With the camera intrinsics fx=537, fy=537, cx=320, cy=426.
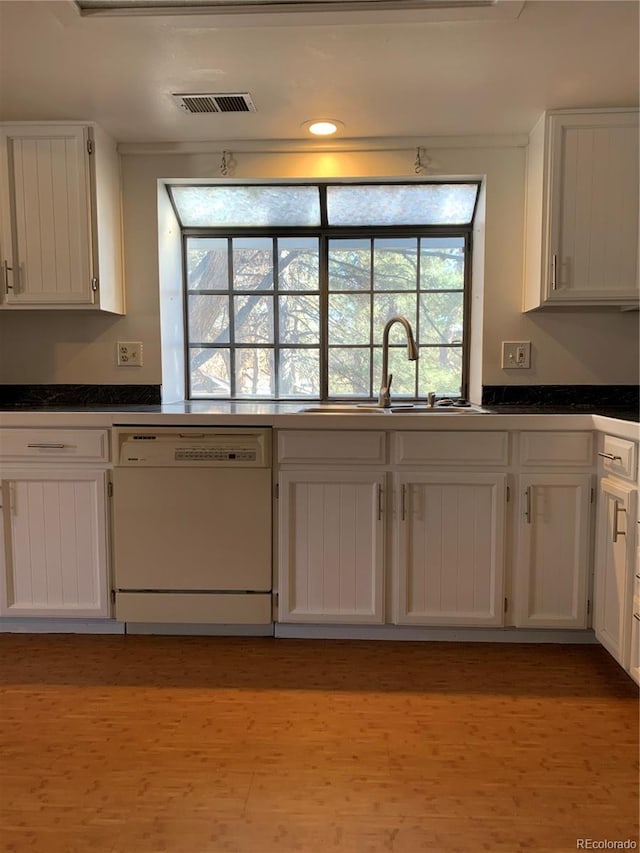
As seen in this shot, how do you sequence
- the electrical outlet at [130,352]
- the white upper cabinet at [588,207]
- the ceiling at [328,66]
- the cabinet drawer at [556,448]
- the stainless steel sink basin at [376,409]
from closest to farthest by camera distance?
the ceiling at [328,66] < the cabinet drawer at [556,448] < the white upper cabinet at [588,207] < the stainless steel sink basin at [376,409] < the electrical outlet at [130,352]

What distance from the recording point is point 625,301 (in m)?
2.13

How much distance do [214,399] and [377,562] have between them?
4.00 ft

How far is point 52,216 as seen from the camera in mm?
2193

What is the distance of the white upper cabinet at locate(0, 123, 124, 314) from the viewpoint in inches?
85.5

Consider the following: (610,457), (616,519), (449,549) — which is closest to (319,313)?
(449,549)

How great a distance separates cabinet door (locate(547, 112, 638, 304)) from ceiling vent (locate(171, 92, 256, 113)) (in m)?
1.19

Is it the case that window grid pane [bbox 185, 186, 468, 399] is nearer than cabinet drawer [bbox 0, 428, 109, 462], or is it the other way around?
cabinet drawer [bbox 0, 428, 109, 462]

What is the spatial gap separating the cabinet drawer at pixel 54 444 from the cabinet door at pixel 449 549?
112 centimetres

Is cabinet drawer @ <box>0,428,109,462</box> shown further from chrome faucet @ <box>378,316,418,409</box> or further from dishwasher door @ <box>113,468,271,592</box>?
chrome faucet @ <box>378,316,418,409</box>

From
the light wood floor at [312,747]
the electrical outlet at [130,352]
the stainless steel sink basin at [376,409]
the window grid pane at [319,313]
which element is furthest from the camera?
the window grid pane at [319,313]

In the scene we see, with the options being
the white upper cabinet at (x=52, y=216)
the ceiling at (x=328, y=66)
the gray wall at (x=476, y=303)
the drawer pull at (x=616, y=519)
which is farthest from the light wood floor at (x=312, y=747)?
the ceiling at (x=328, y=66)

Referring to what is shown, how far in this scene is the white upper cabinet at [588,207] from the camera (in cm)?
208

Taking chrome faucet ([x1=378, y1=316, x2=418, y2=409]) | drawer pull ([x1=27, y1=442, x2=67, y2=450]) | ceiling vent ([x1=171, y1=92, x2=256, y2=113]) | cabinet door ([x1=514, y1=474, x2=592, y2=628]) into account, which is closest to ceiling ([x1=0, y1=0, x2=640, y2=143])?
ceiling vent ([x1=171, y1=92, x2=256, y2=113])

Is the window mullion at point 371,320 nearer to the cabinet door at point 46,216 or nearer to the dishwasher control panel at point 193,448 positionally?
the dishwasher control panel at point 193,448
